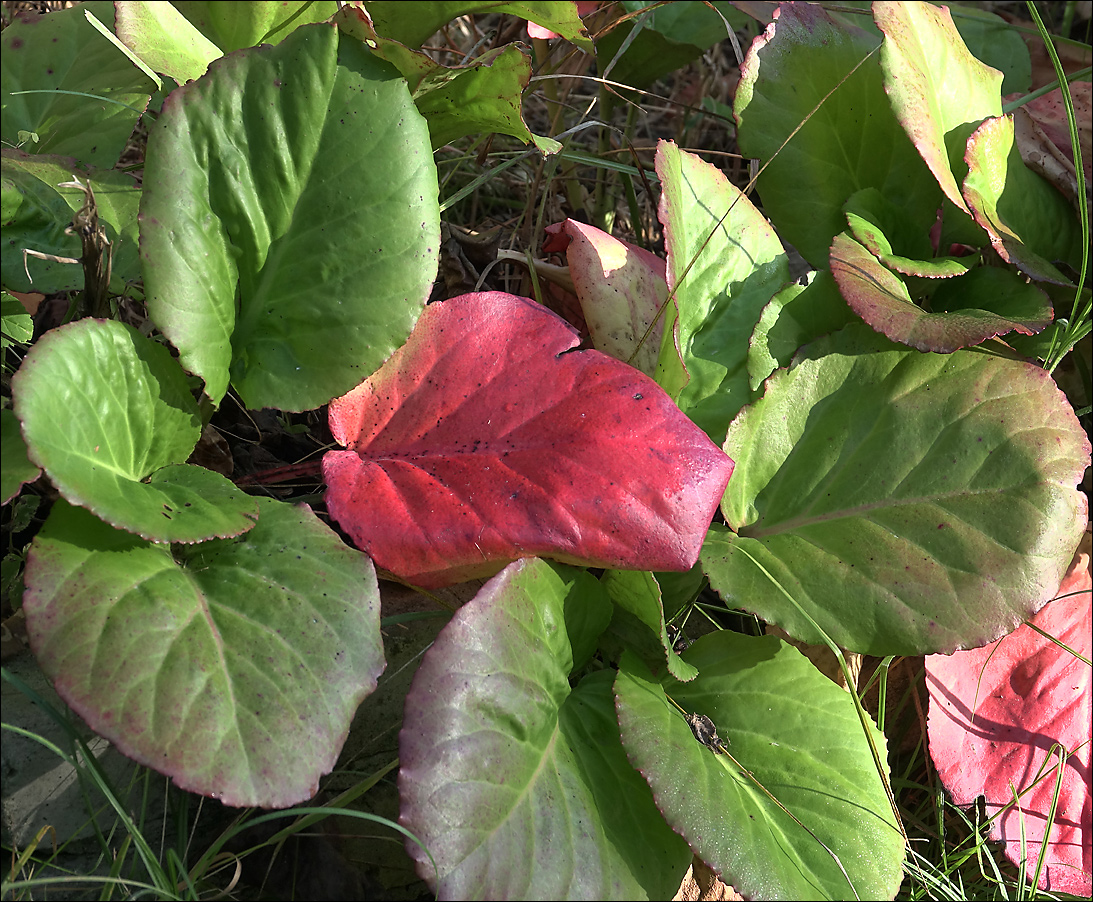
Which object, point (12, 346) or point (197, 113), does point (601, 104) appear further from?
point (12, 346)

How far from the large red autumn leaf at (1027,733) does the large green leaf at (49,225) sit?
96 centimetres

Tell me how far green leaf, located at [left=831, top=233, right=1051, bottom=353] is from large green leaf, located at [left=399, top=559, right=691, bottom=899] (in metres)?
0.44

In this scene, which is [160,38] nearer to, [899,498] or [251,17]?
[251,17]

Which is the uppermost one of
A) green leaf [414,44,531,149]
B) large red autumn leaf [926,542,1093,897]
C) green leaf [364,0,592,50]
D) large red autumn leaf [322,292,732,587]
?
green leaf [364,0,592,50]

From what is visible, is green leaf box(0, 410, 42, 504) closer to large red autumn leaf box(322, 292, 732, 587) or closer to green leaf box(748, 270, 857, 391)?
large red autumn leaf box(322, 292, 732, 587)

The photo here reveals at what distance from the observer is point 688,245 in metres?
1.01

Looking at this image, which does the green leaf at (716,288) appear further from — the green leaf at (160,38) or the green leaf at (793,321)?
the green leaf at (160,38)

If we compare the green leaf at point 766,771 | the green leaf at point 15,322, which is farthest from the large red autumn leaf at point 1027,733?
the green leaf at point 15,322

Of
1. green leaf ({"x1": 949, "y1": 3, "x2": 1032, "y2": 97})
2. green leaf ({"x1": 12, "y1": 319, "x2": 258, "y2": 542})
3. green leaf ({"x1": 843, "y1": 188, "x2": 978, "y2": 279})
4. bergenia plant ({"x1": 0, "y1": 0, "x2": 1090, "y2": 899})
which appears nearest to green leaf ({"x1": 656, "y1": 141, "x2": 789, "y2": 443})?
bergenia plant ({"x1": 0, "y1": 0, "x2": 1090, "y2": 899})

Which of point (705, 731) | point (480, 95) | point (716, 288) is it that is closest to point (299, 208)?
point (480, 95)

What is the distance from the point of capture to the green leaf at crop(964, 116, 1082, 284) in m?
1.07

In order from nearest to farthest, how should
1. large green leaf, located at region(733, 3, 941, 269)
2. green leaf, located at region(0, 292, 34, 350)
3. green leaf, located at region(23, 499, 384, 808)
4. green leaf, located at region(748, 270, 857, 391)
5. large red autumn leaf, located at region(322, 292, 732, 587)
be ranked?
green leaf, located at region(23, 499, 384, 808), large red autumn leaf, located at region(322, 292, 732, 587), green leaf, located at region(0, 292, 34, 350), green leaf, located at region(748, 270, 857, 391), large green leaf, located at region(733, 3, 941, 269)

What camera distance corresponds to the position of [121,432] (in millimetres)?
809

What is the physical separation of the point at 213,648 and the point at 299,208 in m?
0.41
